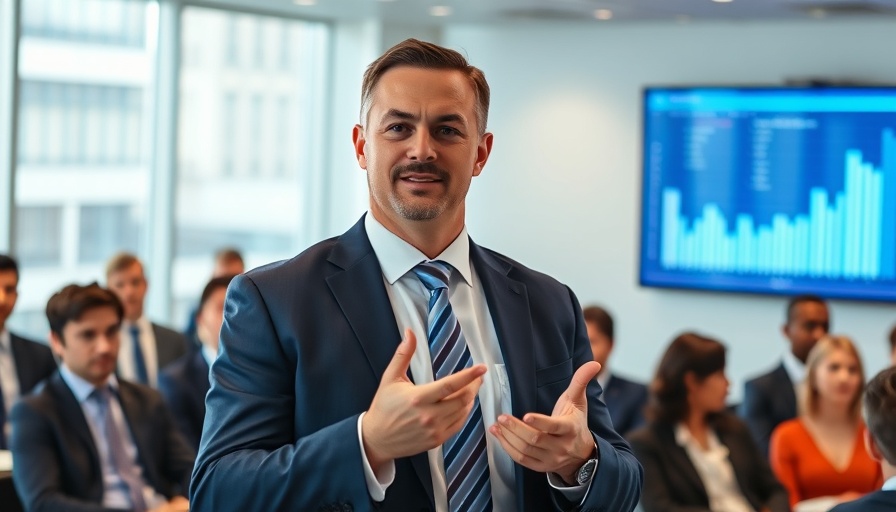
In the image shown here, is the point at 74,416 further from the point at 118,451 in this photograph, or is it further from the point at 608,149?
the point at 608,149

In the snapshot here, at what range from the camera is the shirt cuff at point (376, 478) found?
5.17ft

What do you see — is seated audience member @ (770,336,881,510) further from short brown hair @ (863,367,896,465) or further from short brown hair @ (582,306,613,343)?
short brown hair @ (863,367,896,465)

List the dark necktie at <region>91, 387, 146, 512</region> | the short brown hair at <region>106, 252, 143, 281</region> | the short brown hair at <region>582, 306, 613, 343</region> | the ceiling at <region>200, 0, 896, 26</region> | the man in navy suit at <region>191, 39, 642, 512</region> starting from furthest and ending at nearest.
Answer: the ceiling at <region>200, 0, 896, 26</region> → the short brown hair at <region>106, 252, 143, 281</region> → the short brown hair at <region>582, 306, 613, 343</region> → the dark necktie at <region>91, 387, 146, 512</region> → the man in navy suit at <region>191, 39, 642, 512</region>

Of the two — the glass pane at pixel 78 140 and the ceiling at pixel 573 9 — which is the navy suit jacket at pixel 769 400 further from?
the glass pane at pixel 78 140

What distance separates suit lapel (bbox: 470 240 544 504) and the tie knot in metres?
0.09

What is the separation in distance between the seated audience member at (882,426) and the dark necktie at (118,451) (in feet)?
7.78

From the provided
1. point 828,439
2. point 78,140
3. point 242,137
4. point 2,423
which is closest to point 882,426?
point 828,439

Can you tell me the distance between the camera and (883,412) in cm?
302

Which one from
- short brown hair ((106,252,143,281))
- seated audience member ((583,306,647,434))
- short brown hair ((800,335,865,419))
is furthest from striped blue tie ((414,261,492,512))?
short brown hair ((106,252,143,281))

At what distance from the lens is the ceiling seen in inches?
277

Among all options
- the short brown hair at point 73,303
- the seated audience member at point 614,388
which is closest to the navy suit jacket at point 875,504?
the short brown hair at point 73,303

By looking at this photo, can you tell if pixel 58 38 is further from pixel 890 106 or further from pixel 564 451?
pixel 564 451

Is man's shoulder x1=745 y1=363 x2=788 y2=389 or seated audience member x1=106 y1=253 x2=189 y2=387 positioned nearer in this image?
man's shoulder x1=745 y1=363 x2=788 y2=389

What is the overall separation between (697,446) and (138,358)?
306cm
